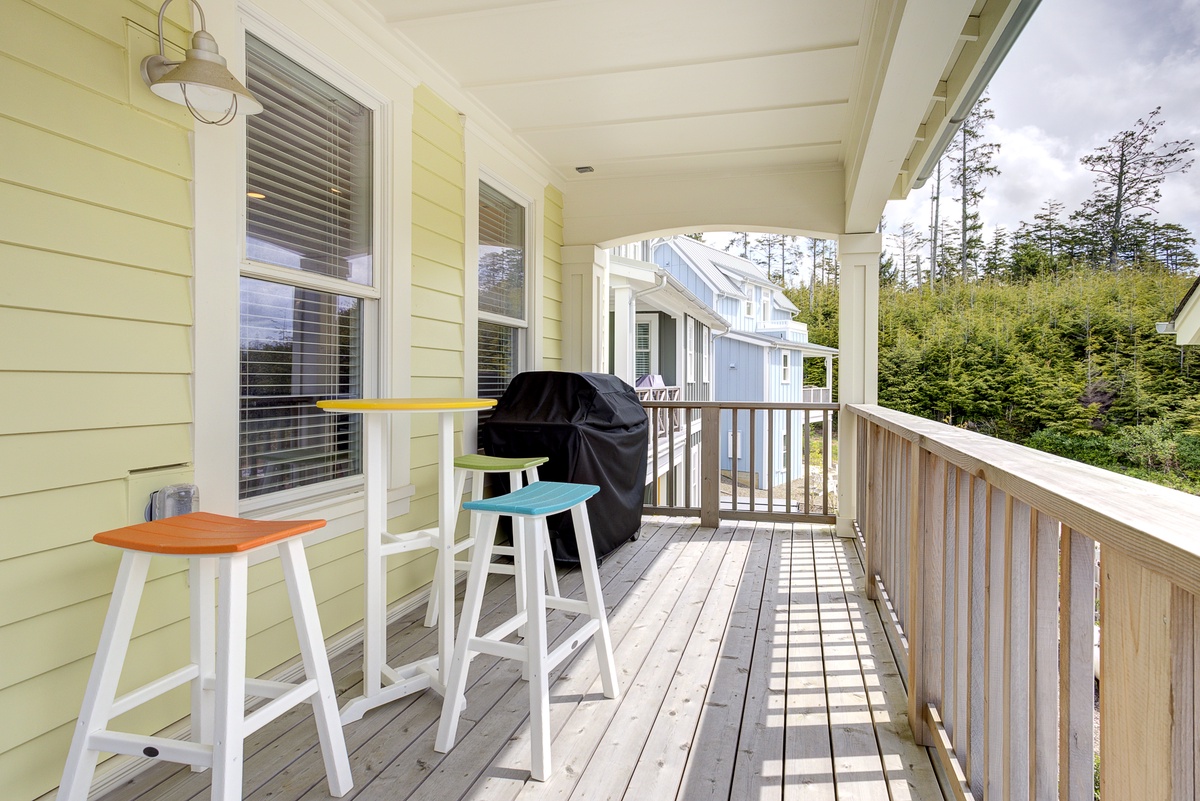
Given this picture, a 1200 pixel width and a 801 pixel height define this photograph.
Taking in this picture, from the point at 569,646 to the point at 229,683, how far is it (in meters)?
0.94

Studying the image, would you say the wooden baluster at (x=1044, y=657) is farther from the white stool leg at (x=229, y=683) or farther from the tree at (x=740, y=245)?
the tree at (x=740, y=245)

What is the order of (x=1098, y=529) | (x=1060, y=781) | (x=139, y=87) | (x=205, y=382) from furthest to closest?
(x=205, y=382), (x=139, y=87), (x=1060, y=781), (x=1098, y=529)

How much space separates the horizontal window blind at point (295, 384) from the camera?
2.28 m

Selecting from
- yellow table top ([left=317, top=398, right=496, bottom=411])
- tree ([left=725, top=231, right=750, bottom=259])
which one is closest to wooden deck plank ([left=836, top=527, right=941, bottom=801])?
yellow table top ([left=317, top=398, right=496, bottom=411])

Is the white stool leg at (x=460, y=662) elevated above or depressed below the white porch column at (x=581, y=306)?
below

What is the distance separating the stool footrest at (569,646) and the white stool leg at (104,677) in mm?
1050

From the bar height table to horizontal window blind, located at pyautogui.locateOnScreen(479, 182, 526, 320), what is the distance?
6.15 ft

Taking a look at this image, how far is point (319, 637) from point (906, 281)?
18006 millimetres

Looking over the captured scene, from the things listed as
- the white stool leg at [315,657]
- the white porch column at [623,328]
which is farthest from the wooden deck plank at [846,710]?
the white porch column at [623,328]

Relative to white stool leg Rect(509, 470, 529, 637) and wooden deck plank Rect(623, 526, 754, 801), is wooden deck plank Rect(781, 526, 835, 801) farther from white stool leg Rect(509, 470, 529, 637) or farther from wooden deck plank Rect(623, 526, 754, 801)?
white stool leg Rect(509, 470, 529, 637)

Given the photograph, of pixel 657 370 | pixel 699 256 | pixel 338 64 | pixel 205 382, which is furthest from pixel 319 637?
pixel 699 256

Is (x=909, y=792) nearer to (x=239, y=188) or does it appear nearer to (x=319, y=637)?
(x=319, y=637)

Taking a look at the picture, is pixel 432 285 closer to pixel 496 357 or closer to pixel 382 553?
pixel 496 357

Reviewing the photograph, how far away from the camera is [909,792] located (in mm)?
1779
